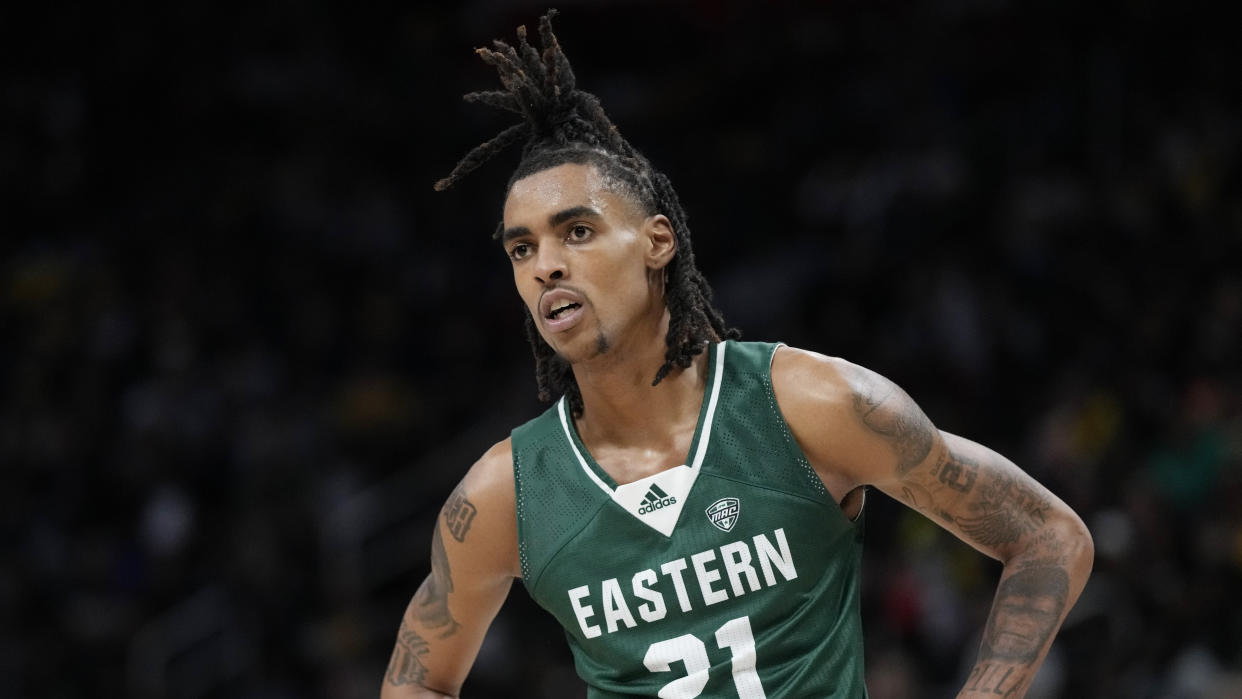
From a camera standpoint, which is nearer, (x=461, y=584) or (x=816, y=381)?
(x=816, y=381)

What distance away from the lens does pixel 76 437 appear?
27.2 ft

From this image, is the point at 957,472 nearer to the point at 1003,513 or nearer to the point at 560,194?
the point at 1003,513

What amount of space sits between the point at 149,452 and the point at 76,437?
557 mm

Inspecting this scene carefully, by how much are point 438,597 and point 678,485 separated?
2.28ft

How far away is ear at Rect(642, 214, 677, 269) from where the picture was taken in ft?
10.5

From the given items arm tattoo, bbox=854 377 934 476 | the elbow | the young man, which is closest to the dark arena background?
the elbow

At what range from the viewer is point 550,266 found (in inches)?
119

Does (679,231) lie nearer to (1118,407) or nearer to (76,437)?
(1118,407)

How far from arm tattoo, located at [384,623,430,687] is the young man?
158 mm

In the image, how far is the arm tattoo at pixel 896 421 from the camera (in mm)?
2975

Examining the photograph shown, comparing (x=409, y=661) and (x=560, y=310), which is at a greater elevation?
(x=560, y=310)

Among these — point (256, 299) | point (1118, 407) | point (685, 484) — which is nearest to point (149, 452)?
point (256, 299)

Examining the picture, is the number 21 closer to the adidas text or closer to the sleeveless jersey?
the sleeveless jersey

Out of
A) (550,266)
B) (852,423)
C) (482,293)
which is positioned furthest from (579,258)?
(482,293)
